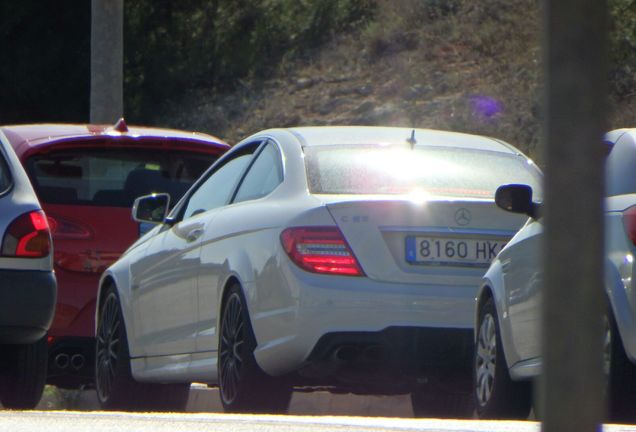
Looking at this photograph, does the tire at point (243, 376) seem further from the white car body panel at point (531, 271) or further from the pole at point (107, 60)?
the pole at point (107, 60)

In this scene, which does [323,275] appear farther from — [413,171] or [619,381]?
[619,381]

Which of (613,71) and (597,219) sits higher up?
(597,219)

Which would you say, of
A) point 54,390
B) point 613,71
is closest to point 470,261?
point 54,390

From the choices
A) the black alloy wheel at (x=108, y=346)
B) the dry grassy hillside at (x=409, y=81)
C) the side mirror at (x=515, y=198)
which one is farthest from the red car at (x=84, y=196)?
the dry grassy hillside at (x=409, y=81)

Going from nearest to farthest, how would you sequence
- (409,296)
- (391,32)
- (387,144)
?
(409,296), (387,144), (391,32)

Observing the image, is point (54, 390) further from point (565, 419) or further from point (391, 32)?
point (391, 32)

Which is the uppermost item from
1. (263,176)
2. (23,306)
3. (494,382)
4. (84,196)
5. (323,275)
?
(263,176)

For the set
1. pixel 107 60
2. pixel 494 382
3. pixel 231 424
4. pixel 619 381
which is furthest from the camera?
pixel 107 60

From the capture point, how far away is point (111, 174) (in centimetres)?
973

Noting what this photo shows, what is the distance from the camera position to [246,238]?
7555 mm

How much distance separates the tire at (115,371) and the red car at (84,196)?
0.18m

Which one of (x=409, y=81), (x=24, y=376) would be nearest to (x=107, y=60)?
(x=24, y=376)

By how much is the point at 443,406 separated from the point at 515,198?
2.38m

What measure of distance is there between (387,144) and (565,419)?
4737mm
